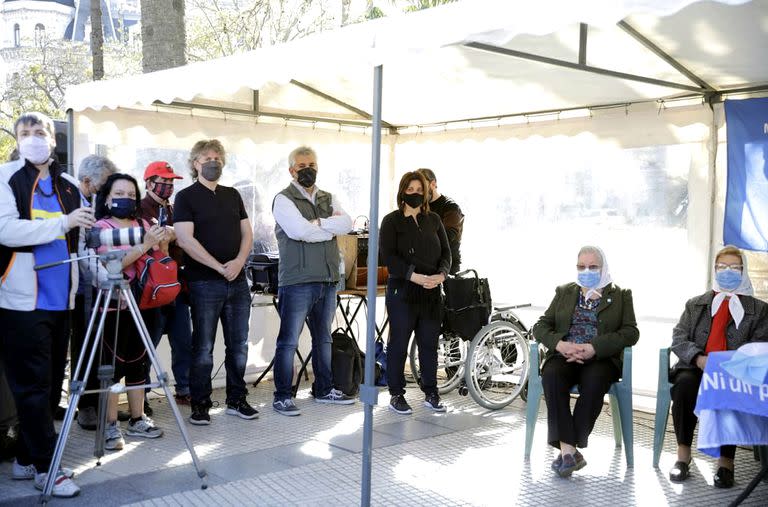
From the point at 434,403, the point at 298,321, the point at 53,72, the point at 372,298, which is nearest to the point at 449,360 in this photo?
the point at 434,403

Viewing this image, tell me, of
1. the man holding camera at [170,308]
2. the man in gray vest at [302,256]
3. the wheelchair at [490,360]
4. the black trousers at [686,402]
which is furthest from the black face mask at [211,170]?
the black trousers at [686,402]

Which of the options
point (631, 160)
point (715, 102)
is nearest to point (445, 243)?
point (631, 160)

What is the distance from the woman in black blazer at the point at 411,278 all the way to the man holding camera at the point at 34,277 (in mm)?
2252

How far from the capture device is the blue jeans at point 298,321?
5.70 metres

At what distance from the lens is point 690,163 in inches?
228

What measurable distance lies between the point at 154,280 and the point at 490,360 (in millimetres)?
2436

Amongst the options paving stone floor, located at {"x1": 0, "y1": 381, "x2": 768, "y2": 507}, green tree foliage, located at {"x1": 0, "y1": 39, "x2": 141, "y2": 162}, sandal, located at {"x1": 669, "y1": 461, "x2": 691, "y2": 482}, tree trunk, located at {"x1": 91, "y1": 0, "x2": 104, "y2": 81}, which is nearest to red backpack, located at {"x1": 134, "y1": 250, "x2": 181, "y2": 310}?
paving stone floor, located at {"x1": 0, "y1": 381, "x2": 768, "y2": 507}

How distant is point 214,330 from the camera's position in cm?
538

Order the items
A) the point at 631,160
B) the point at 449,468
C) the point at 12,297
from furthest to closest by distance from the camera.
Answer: the point at 631,160 < the point at 449,468 < the point at 12,297

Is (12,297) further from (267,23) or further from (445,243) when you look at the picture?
(267,23)

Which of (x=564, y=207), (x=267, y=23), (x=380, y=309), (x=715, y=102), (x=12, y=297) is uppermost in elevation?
(x=267, y=23)

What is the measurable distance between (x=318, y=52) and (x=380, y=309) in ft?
11.7

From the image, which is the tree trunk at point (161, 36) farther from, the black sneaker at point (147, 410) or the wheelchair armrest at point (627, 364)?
the wheelchair armrest at point (627, 364)

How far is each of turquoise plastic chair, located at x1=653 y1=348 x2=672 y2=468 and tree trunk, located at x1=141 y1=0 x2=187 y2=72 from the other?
6.53 meters
